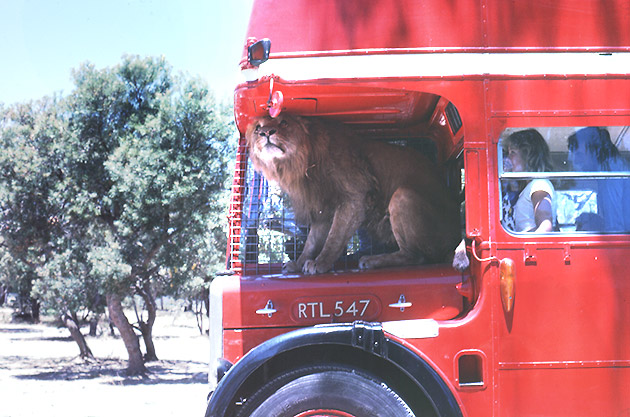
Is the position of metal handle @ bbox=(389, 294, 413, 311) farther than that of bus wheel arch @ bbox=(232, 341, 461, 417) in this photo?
Yes

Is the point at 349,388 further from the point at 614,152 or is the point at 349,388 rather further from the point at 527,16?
the point at 527,16

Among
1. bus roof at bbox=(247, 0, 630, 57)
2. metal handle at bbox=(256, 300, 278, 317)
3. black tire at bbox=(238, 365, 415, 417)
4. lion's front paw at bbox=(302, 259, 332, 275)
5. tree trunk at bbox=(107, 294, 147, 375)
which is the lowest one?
tree trunk at bbox=(107, 294, 147, 375)

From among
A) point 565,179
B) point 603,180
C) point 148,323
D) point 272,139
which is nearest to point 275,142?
→ point 272,139

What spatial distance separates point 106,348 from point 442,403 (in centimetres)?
2426

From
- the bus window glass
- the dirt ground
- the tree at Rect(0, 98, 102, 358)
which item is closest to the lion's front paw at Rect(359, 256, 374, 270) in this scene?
the bus window glass

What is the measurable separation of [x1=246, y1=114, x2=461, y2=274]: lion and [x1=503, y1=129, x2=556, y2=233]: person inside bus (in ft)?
2.90

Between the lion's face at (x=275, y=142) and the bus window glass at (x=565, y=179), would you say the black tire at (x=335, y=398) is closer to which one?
the bus window glass at (x=565, y=179)

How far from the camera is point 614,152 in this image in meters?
→ 3.65

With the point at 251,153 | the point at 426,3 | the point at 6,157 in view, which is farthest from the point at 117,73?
Result: the point at 426,3

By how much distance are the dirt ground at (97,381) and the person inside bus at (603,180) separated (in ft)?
33.9

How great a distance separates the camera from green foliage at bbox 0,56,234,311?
14836 mm

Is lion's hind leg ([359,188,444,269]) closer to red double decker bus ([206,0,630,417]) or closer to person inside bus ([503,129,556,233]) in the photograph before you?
red double decker bus ([206,0,630,417])

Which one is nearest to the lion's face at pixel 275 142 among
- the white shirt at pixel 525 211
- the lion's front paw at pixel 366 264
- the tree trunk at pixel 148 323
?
the lion's front paw at pixel 366 264

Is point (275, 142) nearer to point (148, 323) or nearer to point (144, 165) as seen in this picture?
point (144, 165)
